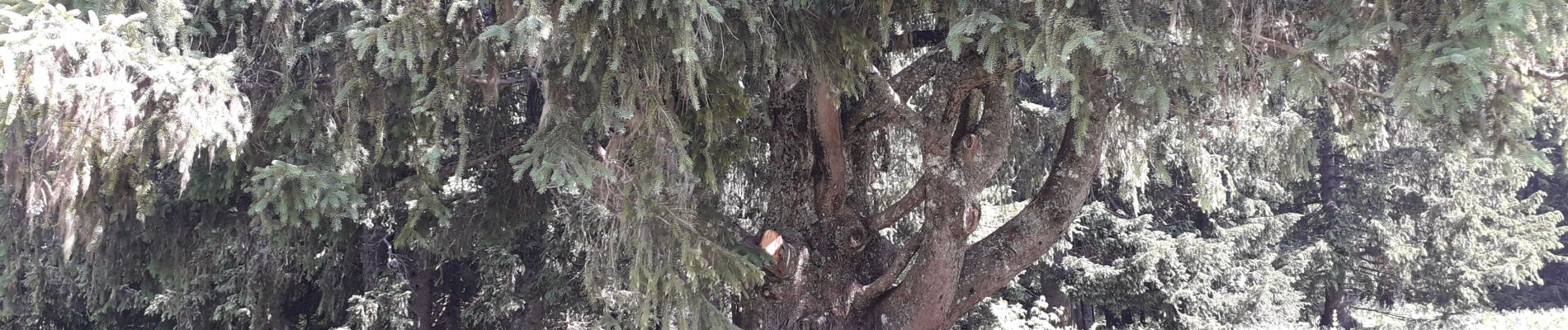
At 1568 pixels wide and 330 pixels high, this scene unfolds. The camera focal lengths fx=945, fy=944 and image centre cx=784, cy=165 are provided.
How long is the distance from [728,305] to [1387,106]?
3939 mm

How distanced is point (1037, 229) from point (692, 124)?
210cm

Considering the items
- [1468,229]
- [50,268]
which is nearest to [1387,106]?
[50,268]

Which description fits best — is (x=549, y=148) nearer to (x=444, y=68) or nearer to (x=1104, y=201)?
(x=444, y=68)

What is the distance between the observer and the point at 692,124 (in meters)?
4.94

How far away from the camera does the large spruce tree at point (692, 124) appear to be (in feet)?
11.2

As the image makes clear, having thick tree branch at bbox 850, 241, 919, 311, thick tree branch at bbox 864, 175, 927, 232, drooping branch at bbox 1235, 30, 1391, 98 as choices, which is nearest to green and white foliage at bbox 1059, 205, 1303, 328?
thick tree branch at bbox 864, 175, 927, 232

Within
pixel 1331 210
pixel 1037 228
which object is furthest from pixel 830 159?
pixel 1331 210

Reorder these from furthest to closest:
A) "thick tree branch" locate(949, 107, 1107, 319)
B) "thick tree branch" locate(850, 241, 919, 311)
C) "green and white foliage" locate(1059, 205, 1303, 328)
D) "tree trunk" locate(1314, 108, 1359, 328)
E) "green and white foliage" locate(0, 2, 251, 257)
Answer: "tree trunk" locate(1314, 108, 1359, 328), "green and white foliage" locate(1059, 205, 1303, 328), "thick tree branch" locate(850, 241, 919, 311), "thick tree branch" locate(949, 107, 1107, 319), "green and white foliage" locate(0, 2, 251, 257)

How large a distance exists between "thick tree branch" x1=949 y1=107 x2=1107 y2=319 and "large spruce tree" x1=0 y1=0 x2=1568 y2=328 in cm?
2

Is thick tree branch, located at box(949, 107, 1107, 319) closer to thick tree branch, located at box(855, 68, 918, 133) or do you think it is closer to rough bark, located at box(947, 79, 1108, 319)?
rough bark, located at box(947, 79, 1108, 319)

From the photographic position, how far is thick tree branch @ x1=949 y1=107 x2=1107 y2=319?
5445mm

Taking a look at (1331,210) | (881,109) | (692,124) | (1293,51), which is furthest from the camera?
(1331,210)

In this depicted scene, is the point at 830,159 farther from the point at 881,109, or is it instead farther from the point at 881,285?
the point at 881,285

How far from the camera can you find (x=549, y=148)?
3926 mm
